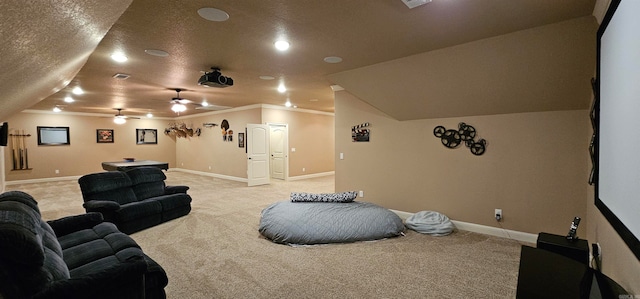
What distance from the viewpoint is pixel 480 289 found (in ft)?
8.59

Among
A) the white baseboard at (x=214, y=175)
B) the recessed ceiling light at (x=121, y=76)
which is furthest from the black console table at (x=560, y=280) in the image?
the white baseboard at (x=214, y=175)

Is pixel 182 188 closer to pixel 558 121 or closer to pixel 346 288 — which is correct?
pixel 346 288

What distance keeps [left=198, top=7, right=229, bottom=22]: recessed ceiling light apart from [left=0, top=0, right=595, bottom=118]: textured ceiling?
56mm

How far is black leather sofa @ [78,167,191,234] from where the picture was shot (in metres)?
4.11

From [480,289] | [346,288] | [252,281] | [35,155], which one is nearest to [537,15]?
[480,289]

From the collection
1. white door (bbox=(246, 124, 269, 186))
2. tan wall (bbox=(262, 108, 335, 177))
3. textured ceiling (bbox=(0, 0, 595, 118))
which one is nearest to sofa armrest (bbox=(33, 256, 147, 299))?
textured ceiling (bbox=(0, 0, 595, 118))

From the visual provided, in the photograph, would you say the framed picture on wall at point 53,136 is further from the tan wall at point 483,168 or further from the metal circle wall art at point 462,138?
the metal circle wall art at point 462,138

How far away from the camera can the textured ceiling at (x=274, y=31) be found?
2.36 metres

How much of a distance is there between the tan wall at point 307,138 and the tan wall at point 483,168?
375cm

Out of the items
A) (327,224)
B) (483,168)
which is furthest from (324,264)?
(483,168)

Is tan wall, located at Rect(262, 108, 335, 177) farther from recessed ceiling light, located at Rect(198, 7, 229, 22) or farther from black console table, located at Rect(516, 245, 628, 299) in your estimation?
black console table, located at Rect(516, 245, 628, 299)

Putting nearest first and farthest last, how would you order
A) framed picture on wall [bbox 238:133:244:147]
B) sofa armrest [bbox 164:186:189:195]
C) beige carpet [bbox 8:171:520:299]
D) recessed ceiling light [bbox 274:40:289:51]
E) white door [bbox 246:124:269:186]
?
beige carpet [bbox 8:171:520:299] → recessed ceiling light [bbox 274:40:289:51] → sofa armrest [bbox 164:186:189:195] → white door [bbox 246:124:269:186] → framed picture on wall [bbox 238:133:244:147]

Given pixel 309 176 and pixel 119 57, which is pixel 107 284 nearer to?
pixel 119 57

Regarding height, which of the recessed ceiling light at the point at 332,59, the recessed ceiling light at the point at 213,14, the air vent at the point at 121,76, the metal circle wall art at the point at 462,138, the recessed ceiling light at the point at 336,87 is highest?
the recessed ceiling light at the point at 213,14
